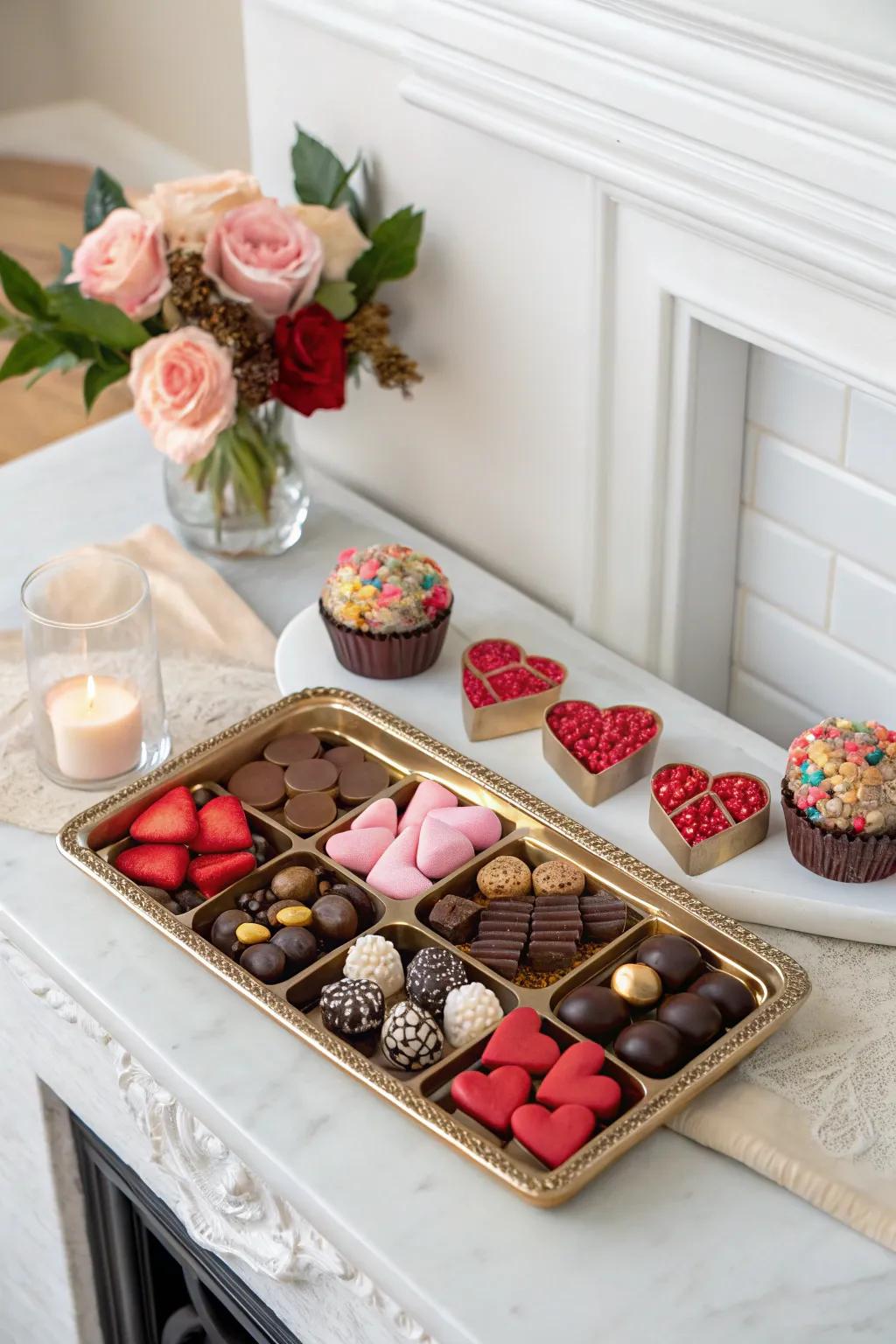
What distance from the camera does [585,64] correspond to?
3.81 ft

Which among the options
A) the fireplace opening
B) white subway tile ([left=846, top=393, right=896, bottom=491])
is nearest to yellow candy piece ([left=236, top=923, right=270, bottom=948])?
the fireplace opening

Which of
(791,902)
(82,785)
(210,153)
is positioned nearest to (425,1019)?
(791,902)

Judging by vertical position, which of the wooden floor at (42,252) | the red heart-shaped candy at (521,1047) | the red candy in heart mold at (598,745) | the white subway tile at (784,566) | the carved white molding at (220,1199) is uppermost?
the white subway tile at (784,566)

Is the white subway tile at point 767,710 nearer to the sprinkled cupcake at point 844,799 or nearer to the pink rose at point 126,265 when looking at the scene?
the sprinkled cupcake at point 844,799

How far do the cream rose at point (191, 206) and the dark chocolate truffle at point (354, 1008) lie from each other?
0.73 m

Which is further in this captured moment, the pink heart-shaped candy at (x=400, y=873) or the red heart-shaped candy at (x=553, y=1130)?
the pink heart-shaped candy at (x=400, y=873)

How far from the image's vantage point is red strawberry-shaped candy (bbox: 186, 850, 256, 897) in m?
1.15

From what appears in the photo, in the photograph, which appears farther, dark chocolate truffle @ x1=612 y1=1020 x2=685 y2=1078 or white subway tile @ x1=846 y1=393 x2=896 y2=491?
white subway tile @ x1=846 y1=393 x2=896 y2=491

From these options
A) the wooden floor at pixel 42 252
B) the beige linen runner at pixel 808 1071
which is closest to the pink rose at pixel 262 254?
the beige linen runner at pixel 808 1071

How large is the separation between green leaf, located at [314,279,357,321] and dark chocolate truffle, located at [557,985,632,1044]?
0.73 meters

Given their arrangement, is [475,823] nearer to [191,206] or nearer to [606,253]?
[606,253]

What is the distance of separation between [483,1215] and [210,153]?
10.9 ft

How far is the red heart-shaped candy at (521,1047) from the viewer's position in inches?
39.1

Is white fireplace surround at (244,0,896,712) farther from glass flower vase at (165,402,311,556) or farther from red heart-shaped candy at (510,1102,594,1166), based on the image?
red heart-shaped candy at (510,1102,594,1166)
